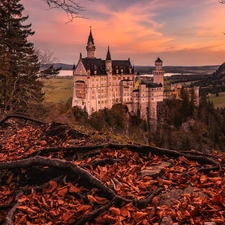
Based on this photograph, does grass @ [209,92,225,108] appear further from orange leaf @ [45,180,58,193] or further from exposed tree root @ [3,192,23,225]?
exposed tree root @ [3,192,23,225]

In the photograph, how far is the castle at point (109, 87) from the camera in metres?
101

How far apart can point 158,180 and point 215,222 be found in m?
1.74

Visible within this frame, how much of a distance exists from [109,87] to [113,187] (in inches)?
3868

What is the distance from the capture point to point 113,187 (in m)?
5.70

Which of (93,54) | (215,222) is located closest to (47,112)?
(215,222)

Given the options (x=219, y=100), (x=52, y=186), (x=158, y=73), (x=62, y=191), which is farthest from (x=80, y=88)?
(x=62, y=191)

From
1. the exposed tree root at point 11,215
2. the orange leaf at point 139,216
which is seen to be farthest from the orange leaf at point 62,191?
the orange leaf at point 139,216

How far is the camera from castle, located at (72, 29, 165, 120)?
101 metres

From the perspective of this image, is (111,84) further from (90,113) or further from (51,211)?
(51,211)

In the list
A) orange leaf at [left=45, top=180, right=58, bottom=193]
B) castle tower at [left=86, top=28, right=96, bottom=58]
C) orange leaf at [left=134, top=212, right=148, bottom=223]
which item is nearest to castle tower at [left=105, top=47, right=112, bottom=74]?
castle tower at [left=86, top=28, right=96, bottom=58]

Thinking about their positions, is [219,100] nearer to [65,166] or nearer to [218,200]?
[65,166]

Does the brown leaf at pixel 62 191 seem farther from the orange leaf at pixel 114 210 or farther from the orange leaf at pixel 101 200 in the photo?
the orange leaf at pixel 114 210

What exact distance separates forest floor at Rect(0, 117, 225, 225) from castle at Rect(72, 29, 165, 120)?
9251cm

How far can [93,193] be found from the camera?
566cm
